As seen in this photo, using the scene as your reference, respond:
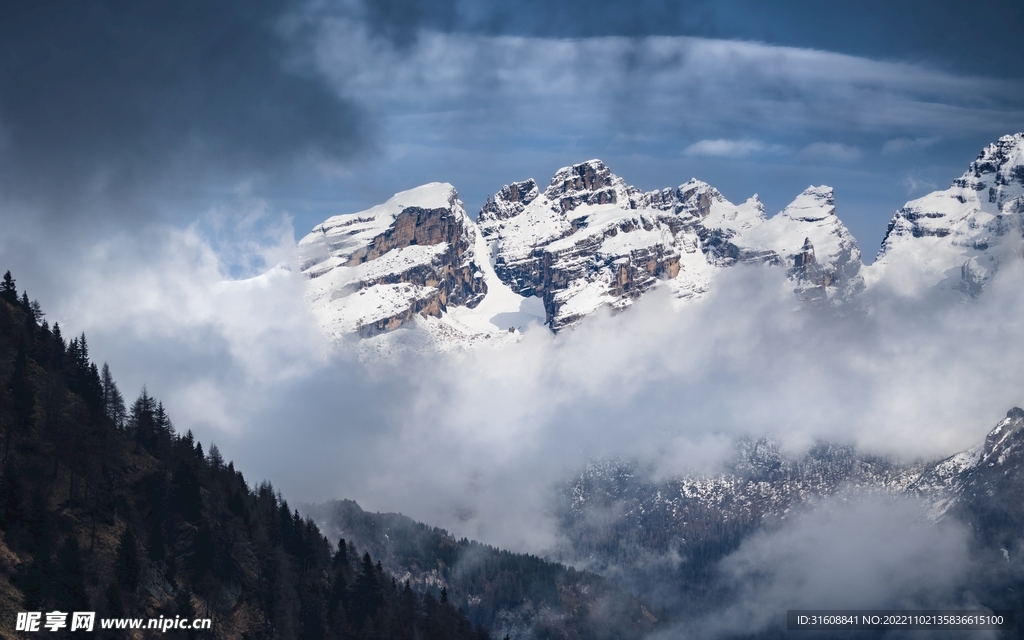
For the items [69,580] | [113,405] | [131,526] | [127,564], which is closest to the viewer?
[69,580]

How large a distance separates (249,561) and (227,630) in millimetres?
14511

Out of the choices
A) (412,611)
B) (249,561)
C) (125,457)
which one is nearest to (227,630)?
(249,561)

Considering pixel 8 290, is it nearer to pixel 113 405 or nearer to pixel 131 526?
pixel 113 405

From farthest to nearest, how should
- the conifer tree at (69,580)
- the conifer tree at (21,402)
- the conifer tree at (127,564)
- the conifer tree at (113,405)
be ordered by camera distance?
the conifer tree at (113,405), the conifer tree at (21,402), the conifer tree at (127,564), the conifer tree at (69,580)

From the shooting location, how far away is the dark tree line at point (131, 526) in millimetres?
110750

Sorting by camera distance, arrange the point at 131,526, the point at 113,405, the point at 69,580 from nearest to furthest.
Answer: the point at 69,580
the point at 131,526
the point at 113,405

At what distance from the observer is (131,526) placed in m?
125

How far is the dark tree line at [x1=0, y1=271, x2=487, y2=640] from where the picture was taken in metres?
111

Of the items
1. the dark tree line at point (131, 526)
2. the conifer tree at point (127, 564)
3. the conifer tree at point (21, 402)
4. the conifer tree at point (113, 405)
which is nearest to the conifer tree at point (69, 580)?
the dark tree line at point (131, 526)

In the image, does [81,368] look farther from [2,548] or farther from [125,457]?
[2,548]

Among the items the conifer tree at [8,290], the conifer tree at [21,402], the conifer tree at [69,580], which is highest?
the conifer tree at [8,290]

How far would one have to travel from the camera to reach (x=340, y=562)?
6634 inches

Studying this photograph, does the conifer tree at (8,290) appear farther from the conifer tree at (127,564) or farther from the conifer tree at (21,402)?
the conifer tree at (127,564)

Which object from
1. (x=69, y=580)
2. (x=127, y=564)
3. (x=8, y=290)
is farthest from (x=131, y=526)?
(x=8, y=290)
